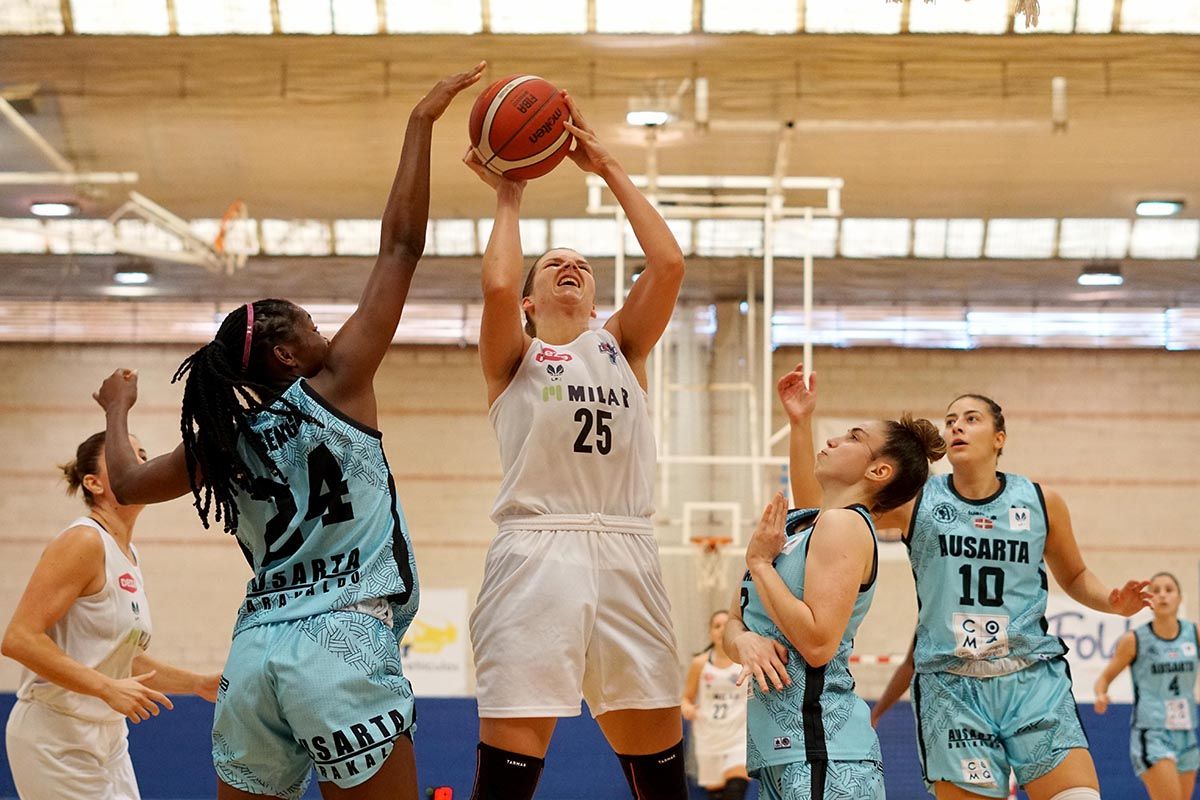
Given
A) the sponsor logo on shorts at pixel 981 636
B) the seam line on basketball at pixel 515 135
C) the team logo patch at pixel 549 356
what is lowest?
the sponsor logo on shorts at pixel 981 636

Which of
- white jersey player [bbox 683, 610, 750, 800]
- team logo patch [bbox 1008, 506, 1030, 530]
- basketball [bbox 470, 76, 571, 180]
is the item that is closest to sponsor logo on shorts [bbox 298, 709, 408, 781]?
basketball [bbox 470, 76, 571, 180]

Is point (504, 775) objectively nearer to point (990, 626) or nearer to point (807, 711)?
point (807, 711)

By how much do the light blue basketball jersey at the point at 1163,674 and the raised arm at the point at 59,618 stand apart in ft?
28.2

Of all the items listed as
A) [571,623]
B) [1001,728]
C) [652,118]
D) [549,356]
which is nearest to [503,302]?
[549,356]

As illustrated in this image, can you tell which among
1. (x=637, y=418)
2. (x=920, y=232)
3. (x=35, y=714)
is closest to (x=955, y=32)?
(x=920, y=232)

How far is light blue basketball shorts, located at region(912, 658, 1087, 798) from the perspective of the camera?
4.50 m

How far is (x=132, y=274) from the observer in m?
16.3

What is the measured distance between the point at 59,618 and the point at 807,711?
99.3 inches

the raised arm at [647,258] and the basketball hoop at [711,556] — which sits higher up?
the raised arm at [647,258]

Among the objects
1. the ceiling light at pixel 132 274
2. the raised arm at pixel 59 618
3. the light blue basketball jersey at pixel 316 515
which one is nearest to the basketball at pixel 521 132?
the light blue basketball jersey at pixel 316 515

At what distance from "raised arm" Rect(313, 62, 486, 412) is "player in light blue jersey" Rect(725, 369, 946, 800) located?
1.08 metres

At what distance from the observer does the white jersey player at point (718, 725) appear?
11.2m

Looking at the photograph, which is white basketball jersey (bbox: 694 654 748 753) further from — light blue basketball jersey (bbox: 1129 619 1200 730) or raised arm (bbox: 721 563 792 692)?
raised arm (bbox: 721 563 792 692)

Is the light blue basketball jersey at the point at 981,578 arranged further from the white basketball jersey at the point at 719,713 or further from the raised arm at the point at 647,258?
the white basketball jersey at the point at 719,713
